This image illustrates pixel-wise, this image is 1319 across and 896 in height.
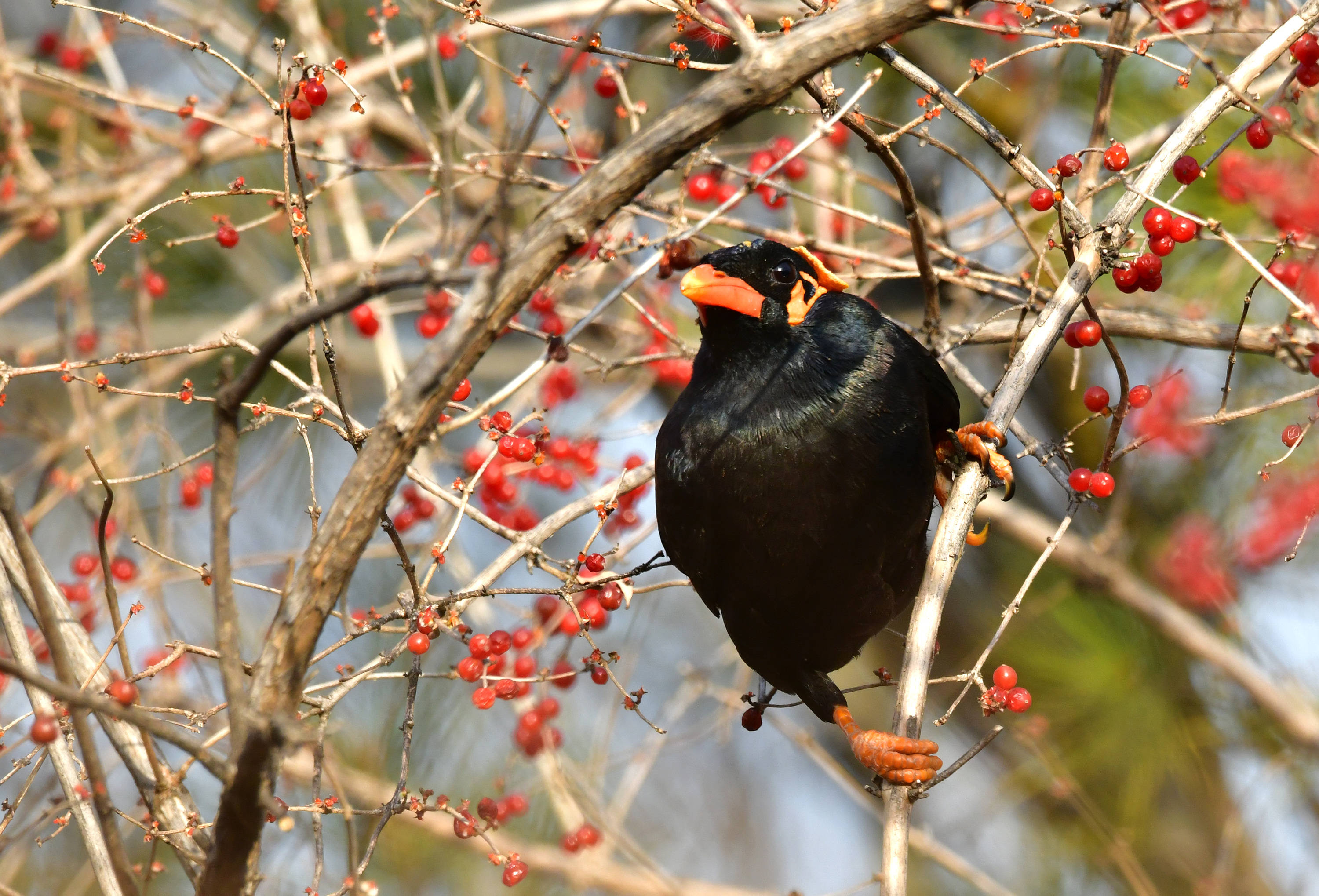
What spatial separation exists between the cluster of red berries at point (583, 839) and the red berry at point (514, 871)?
0.66 meters

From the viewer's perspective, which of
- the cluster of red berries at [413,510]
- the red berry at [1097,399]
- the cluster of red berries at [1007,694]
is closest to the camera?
the cluster of red berries at [1007,694]

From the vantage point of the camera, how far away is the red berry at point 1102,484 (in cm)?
239

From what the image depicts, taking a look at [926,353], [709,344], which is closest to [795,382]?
[709,344]

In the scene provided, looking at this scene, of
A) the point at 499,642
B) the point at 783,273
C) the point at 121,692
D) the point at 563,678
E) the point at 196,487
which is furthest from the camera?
the point at 196,487

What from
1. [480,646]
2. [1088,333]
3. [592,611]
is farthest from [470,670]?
[1088,333]

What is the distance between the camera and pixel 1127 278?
2.33 metres

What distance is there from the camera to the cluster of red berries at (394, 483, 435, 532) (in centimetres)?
330

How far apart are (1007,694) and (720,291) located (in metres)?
1.02

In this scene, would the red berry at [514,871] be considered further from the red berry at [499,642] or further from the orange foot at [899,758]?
the orange foot at [899,758]

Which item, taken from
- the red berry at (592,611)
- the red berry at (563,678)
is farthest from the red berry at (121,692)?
the red berry at (563,678)

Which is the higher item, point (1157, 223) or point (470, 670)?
point (1157, 223)

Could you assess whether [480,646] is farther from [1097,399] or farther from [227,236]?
[1097,399]

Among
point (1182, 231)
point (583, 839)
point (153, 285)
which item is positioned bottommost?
point (583, 839)

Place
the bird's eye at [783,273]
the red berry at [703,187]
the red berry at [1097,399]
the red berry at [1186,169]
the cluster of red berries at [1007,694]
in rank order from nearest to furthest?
the cluster of red berries at [1007,694], the red berry at [1186,169], the red berry at [1097,399], the bird's eye at [783,273], the red berry at [703,187]
